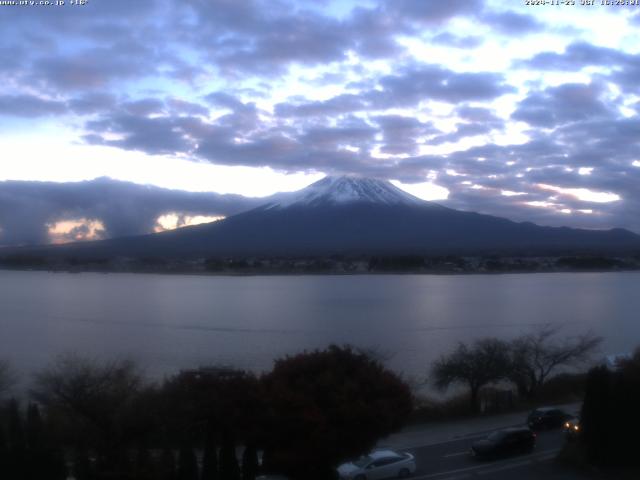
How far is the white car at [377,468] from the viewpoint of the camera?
9.12 m

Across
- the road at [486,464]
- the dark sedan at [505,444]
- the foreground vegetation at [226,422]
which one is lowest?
the road at [486,464]

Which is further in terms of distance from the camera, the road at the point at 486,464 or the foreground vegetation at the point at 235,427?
the road at the point at 486,464

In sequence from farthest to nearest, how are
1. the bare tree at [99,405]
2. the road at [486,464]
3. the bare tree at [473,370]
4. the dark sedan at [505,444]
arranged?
the bare tree at [473,370]
the dark sedan at [505,444]
the road at [486,464]
the bare tree at [99,405]

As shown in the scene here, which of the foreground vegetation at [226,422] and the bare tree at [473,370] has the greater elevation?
the foreground vegetation at [226,422]

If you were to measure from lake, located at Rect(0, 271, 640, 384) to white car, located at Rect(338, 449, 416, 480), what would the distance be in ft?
31.8

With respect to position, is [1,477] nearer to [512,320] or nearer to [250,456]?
[250,456]

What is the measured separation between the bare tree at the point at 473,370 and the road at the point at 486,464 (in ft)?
15.7

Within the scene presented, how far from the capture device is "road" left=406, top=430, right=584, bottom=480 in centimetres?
924

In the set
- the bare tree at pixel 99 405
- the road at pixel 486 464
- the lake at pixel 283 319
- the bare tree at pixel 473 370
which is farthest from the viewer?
the lake at pixel 283 319

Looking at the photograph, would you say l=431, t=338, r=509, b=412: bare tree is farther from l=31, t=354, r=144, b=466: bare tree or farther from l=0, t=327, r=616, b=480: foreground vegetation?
l=31, t=354, r=144, b=466: bare tree

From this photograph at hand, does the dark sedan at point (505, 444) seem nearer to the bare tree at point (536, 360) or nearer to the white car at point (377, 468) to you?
the white car at point (377, 468)

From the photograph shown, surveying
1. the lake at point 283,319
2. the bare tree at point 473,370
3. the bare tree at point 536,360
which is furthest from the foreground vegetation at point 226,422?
the lake at point 283,319

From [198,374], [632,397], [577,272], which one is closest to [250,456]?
[198,374]

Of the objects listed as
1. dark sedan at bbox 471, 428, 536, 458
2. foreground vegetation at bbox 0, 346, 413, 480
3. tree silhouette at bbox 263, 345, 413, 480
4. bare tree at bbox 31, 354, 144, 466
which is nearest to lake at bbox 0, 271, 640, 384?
bare tree at bbox 31, 354, 144, 466
